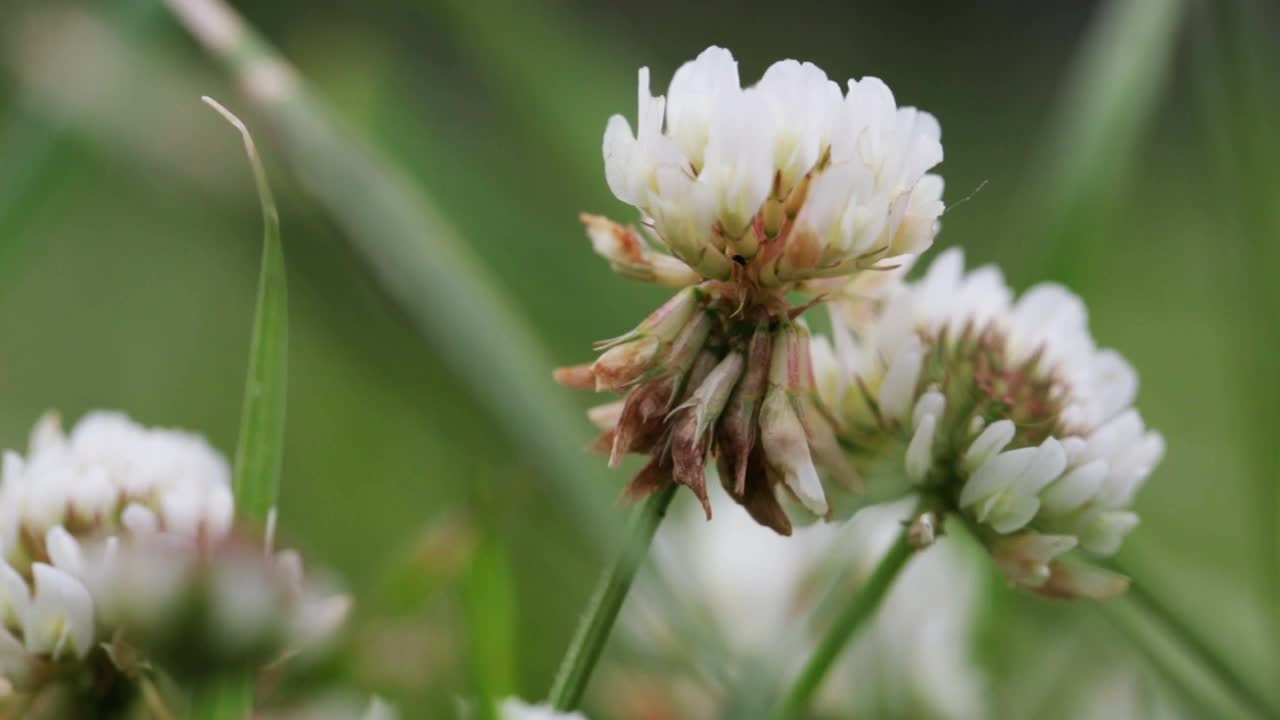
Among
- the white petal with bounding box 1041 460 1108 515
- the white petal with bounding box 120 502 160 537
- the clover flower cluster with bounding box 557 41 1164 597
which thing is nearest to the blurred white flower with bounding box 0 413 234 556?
the white petal with bounding box 120 502 160 537

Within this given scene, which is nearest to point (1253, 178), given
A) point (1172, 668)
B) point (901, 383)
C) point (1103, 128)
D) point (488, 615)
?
point (1103, 128)

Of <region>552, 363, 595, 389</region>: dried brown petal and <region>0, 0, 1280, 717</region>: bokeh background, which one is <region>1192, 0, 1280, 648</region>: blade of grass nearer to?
<region>0, 0, 1280, 717</region>: bokeh background

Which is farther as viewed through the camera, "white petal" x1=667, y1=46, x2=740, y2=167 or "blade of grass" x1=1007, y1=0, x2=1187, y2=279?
"blade of grass" x1=1007, y1=0, x2=1187, y2=279

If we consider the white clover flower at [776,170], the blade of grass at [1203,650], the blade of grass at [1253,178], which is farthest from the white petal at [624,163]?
the blade of grass at [1253,178]

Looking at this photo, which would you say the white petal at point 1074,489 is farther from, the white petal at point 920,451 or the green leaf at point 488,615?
the green leaf at point 488,615

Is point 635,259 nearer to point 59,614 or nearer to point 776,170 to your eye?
point 776,170

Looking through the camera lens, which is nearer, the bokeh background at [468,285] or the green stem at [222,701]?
the green stem at [222,701]
